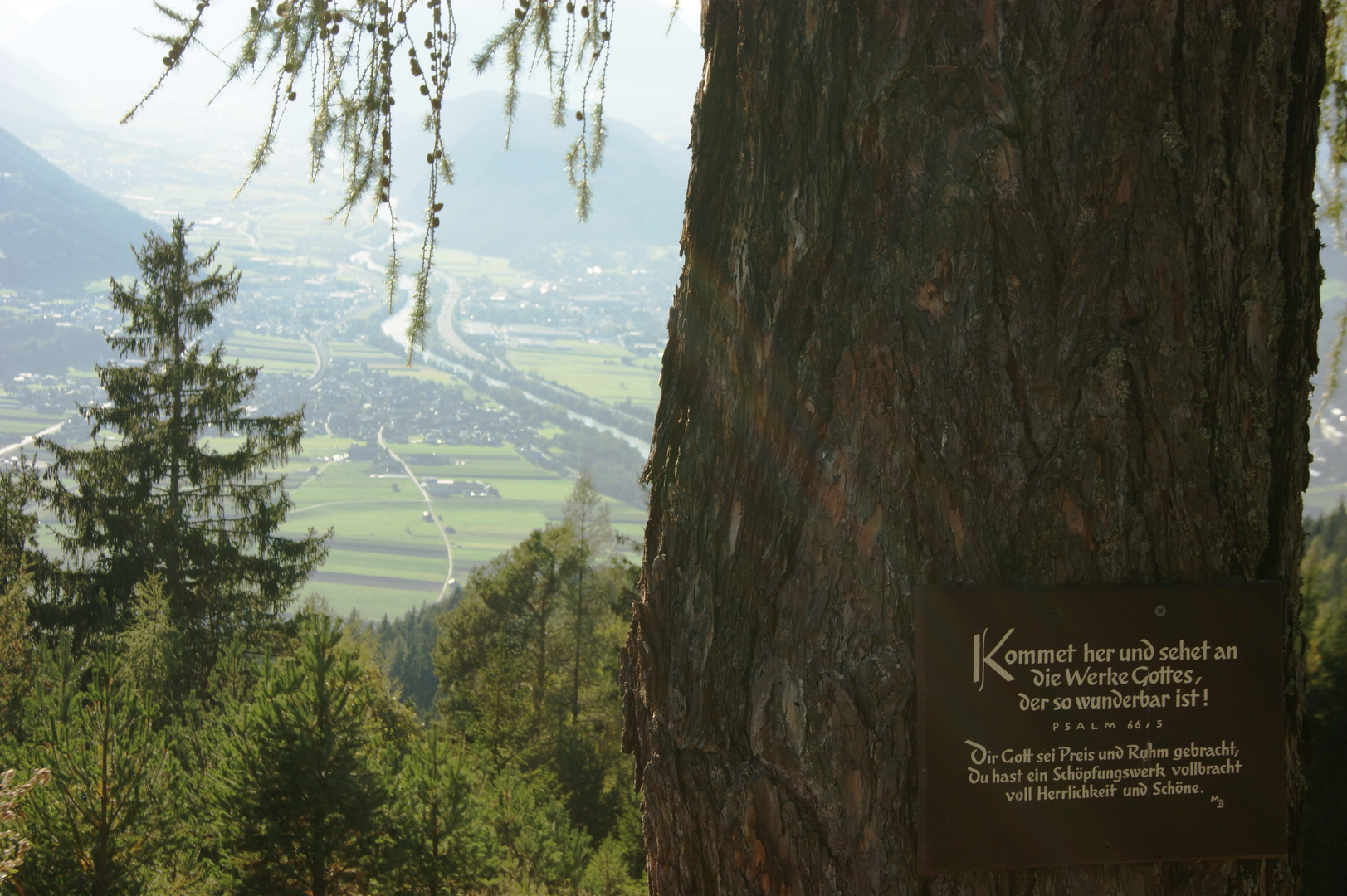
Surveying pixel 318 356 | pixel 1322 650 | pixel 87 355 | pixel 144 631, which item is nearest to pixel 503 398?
pixel 318 356

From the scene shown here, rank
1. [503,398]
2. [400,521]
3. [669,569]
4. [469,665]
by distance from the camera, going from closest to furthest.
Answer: [669,569]
[469,665]
[400,521]
[503,398]

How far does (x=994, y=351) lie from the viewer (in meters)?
0.83

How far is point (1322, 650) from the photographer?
86.0 inches

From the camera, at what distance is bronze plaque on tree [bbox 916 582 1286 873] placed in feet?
2.72

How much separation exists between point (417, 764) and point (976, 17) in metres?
3.64

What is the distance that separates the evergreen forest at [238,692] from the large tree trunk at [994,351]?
1.71 metres

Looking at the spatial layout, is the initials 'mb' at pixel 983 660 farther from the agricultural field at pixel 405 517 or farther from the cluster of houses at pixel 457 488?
the cluster of houses at pixel 457 488

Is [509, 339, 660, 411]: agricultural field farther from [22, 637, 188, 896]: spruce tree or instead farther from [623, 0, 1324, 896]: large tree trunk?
[623, 0, 1324, 896]: large tree trunk

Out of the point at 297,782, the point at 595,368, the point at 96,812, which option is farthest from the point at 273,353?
the point at 297,782

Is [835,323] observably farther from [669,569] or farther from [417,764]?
[417,764]

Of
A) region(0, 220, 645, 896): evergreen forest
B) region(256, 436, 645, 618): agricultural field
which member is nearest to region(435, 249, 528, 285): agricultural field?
region(256, 436, 645, 618): agricultural field

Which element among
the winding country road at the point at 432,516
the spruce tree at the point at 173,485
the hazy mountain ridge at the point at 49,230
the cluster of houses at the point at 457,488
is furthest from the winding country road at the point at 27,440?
→ the spruce tree at the point at 173,485

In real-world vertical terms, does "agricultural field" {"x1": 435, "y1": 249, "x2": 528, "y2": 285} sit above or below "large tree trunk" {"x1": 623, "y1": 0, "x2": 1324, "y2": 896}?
Answer: above

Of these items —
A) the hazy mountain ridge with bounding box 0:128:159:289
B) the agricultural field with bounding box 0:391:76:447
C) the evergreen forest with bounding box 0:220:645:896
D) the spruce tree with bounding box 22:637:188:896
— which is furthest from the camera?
the hazy mountain ridge with bounding box 0:128:159:289
